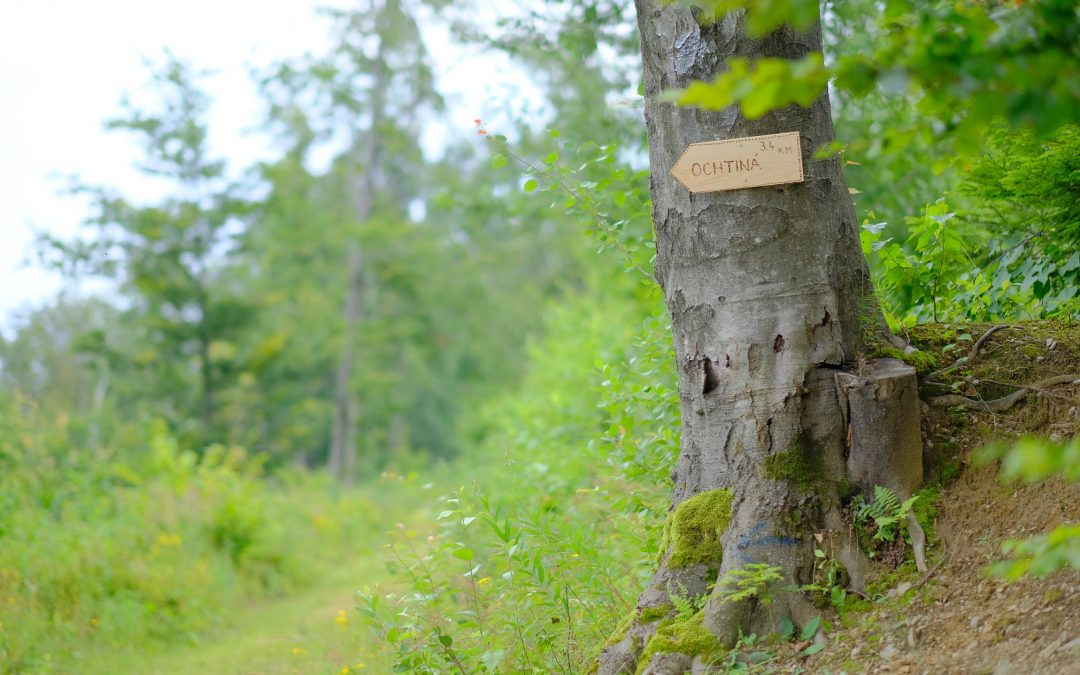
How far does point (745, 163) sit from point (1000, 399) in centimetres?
127

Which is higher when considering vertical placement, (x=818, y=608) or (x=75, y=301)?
(x=75, y=301)

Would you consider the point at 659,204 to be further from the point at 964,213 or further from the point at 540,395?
the point at 540,395

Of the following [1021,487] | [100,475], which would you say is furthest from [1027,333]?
[100,475]

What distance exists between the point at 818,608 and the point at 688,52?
206 centimetres

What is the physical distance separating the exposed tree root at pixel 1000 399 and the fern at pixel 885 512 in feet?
1.41

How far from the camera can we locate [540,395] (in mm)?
13758

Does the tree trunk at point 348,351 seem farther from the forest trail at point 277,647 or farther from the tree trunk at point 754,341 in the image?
the tree trunk at point 754,341

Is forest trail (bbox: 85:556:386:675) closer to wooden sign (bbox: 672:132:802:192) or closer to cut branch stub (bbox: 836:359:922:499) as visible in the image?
cut branch stub (bbox: 836:359:922:499)

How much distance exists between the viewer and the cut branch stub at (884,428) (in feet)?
9.93

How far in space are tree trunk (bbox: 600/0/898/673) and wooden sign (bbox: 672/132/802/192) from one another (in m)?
0.04

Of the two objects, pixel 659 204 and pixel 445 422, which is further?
pixel 445 422

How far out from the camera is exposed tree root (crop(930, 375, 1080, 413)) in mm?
3088

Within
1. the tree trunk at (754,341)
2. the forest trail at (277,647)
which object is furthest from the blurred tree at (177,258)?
the tree trunk at (754,341)

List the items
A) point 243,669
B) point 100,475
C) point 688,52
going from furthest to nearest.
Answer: point 100,475
point 243,669
point 688,52
